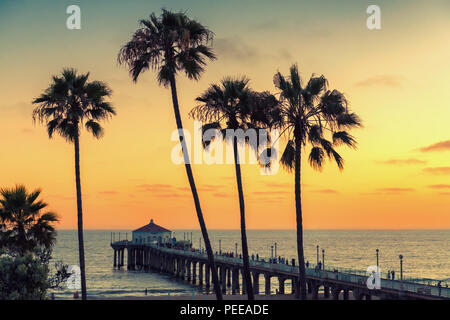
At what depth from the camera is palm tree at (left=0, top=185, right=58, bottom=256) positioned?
84.4 feet

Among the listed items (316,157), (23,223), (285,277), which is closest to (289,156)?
(316,157)

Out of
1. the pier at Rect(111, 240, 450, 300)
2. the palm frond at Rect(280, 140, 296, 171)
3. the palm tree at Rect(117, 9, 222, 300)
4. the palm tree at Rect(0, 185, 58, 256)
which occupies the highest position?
the palm tree at Rect(117, 9, 222, 300)

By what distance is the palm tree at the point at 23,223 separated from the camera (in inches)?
1013

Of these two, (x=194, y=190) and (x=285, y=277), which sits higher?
(x=194, y=190)

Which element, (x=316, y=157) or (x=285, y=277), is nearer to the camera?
(x=316, y=157)

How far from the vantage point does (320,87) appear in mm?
24125

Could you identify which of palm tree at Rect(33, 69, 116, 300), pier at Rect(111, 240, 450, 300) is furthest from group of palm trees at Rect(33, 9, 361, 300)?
pier at Rect(111, 240, 450, 300)

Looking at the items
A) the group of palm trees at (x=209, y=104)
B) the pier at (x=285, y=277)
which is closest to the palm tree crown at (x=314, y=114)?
the group of palm trees at (x=209, y=104)

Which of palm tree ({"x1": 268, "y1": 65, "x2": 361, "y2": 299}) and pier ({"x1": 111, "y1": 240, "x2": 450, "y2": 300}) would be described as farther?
pier ({"x1": 111, "y1": 240, "x2": 450, "y2": 300})

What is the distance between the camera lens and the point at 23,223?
26.0m

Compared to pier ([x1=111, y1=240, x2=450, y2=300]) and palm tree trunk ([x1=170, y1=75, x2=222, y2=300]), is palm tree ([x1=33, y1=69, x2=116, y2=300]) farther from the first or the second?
pier ([x1=111, y1=240, x2=450, y2=300])

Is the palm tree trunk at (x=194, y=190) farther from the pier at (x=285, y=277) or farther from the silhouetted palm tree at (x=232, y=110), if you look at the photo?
the pier at (x=285, y=277)

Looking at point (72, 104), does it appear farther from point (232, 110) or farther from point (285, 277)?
point (285, 277)
